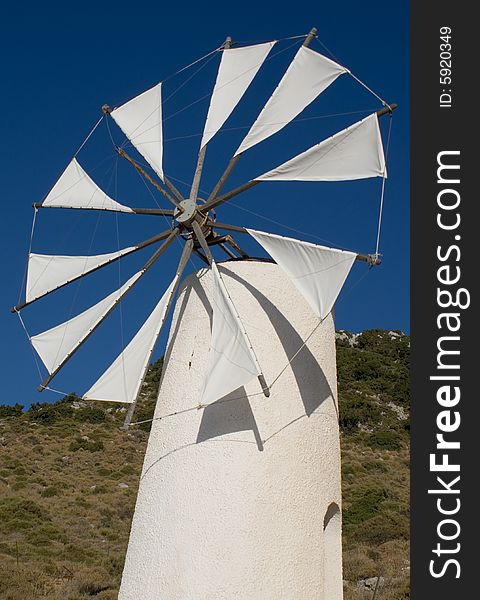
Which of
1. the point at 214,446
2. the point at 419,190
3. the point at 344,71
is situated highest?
the point at 344,71

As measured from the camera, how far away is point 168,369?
7.62 meters

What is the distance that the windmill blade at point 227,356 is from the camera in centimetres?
659

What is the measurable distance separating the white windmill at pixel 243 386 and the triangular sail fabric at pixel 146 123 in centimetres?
16

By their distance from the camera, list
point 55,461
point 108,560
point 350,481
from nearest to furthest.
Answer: point 108,560 → point 350,481 → point 55,461

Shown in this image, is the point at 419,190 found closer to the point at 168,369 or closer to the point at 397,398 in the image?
the point at 168,369

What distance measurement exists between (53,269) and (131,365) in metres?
1.68

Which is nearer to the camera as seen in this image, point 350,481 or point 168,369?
point 168,369

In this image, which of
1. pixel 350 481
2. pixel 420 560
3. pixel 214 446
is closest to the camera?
pixel 420 560

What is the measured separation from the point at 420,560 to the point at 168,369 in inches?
120

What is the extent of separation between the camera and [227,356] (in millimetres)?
6777

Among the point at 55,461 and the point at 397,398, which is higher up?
the point at 397,398

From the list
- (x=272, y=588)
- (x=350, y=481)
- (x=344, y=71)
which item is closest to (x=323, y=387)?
(x=272, y=588)

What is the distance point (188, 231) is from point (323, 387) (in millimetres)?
2186

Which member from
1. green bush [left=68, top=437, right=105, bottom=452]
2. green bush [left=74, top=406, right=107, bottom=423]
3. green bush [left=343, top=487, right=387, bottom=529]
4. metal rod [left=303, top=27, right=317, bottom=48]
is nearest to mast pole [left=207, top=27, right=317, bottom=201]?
metal rod [left=303, top=27, right=317, bottom=48]
